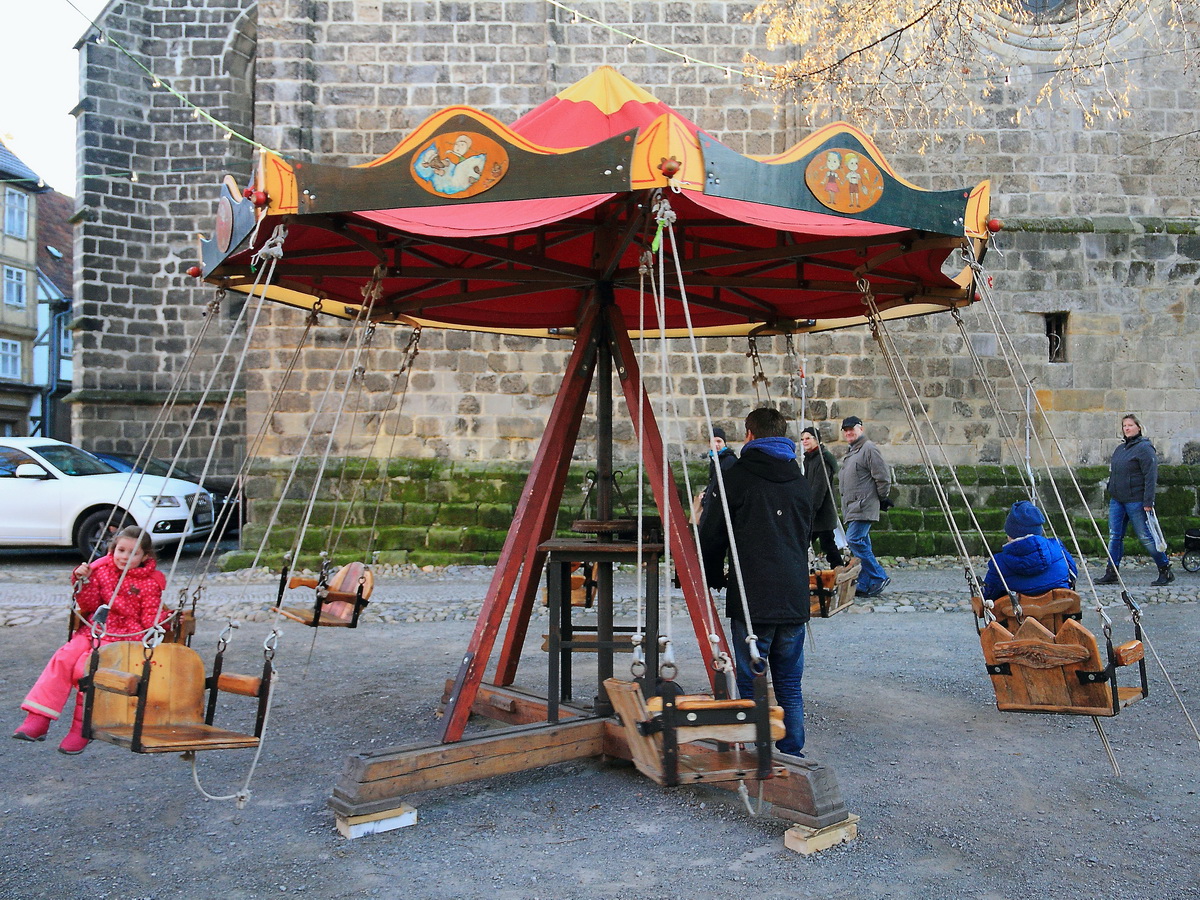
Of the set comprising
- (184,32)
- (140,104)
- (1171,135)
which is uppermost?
(184,32)

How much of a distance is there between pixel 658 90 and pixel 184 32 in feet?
28.0

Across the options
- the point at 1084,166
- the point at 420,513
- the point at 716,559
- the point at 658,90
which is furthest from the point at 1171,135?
the point at 716,559

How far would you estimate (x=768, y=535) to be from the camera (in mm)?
4238

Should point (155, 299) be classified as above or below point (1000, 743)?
above

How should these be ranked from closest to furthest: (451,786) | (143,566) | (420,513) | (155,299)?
(451,786), (143,566), (420,513), (155,299)

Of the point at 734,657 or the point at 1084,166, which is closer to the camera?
the point at 734,657

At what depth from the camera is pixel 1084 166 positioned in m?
11.9

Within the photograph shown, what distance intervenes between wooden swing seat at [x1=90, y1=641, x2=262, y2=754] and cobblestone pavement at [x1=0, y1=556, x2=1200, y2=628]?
12.4 ft

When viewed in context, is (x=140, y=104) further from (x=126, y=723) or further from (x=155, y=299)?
(x=126, y=723)

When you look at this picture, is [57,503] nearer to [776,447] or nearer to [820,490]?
[820,490]

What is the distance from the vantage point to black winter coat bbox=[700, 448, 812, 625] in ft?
13.7

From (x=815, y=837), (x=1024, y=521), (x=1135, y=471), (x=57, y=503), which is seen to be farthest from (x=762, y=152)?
Result: (x=815, y=837)

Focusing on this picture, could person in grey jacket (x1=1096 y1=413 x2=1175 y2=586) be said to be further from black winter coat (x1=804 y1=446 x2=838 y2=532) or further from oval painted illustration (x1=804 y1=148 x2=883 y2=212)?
oval painted illustration (x1=804 y1=148 x2=883 y2=212)

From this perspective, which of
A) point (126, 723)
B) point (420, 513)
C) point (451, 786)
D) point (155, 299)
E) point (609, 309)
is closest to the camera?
point (126, 723)
